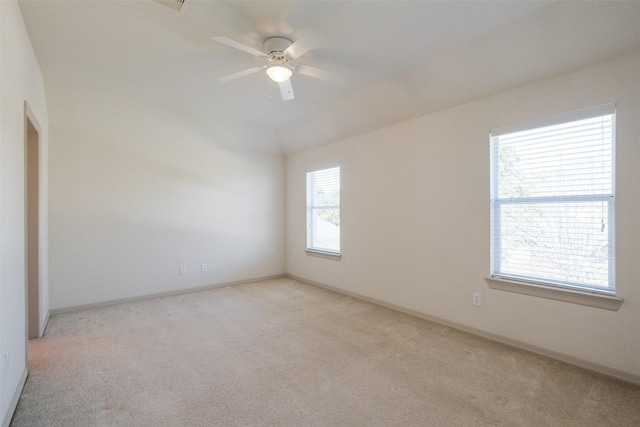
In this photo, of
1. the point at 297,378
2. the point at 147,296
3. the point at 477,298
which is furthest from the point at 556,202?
the point at 147,296

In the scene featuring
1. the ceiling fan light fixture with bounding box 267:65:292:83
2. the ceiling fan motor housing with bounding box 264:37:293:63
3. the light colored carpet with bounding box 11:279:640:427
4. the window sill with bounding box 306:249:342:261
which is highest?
the ceiling fan motor housing with bounding box 264:37:293:63

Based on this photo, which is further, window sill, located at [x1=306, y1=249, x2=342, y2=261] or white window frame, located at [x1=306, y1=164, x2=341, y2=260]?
white window frame, located at [x1=306, y1=164, x2=341, y2=260]

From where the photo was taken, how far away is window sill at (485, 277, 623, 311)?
7.61ft

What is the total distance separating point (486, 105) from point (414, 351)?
245 centimetres

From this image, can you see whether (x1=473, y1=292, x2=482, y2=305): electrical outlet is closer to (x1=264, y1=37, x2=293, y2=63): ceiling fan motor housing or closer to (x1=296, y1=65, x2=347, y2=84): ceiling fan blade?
(x1=296, y1=65, x2=347, y2=84): ceiling fan blade

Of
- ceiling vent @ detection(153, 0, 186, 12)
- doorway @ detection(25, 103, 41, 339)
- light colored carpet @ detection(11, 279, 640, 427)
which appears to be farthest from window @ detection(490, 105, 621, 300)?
doorway @ detection(25, 103, 41, 339)

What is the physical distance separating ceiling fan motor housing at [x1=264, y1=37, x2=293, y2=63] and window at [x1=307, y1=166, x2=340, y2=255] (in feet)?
7.94

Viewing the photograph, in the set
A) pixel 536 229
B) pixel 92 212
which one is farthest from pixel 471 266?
pixel 92 212

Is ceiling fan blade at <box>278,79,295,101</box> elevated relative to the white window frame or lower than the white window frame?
elevated

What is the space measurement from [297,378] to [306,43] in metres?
2.48

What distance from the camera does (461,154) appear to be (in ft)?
10.6

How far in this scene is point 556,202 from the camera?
8.56 ft

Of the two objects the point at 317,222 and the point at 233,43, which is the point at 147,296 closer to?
the point at 317,222

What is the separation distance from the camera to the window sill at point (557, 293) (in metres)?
2.32
